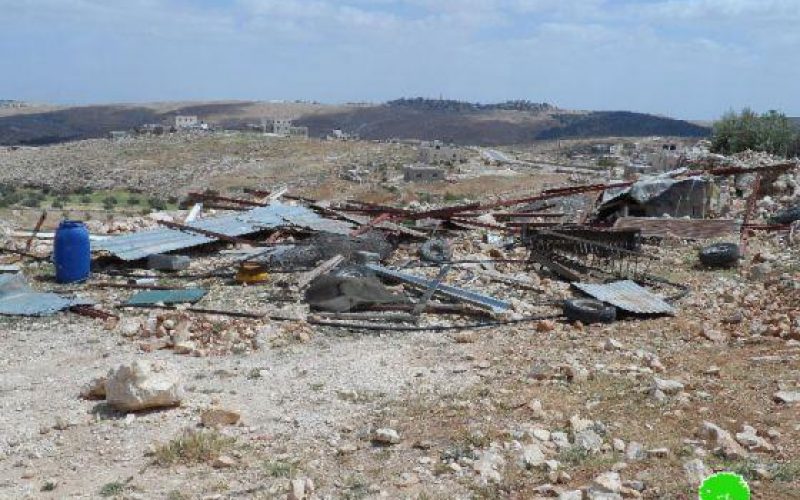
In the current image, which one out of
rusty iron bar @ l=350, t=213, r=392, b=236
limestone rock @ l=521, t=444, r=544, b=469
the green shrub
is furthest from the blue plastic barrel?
the green shrub

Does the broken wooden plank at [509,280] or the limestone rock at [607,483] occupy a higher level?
the broken wooden plank at [509,280]

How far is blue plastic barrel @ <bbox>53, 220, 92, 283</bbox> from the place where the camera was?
9.22 m

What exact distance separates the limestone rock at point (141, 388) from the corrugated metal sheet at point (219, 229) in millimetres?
4897

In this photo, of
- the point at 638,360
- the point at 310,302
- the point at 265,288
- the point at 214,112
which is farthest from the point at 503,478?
→ the point at 214,112

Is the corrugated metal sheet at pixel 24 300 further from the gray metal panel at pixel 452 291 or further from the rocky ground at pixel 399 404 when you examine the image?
the gray metal panel at pixel 452 291

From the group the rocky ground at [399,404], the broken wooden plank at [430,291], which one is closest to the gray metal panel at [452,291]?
Result: the broken wooden plank at [430,291]

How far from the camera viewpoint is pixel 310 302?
8.30 m

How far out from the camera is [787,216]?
13.0m

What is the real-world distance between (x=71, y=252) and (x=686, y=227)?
345 inches

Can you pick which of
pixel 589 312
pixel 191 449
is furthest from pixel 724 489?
pixel 589 312

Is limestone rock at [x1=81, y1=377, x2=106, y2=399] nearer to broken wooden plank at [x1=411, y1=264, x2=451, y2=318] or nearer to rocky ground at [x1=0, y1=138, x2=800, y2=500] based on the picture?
rocky ground at [x1=0, y1=138, x2=800, y2=500]

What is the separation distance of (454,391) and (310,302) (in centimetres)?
289

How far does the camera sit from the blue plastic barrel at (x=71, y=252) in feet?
30.2

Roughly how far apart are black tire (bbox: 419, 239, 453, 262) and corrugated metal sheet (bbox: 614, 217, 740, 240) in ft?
10.2
